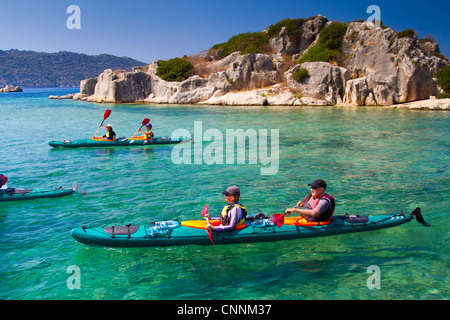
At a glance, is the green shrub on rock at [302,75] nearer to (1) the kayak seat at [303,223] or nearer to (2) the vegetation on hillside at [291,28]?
(2) the vegetation on hillside at [291,28]

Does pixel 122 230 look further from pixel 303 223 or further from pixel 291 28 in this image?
pixel 291 28

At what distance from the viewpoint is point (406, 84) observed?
118ft

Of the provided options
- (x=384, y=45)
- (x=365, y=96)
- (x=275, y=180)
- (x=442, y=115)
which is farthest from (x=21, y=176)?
(x=384, y=45)

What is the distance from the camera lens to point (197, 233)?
7.00 meters

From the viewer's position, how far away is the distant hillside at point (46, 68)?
554 ft

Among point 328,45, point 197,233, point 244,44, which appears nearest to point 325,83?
point 328,45

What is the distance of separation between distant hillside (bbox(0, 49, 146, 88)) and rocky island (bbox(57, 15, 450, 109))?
430 feet

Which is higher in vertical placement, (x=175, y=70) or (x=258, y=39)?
(x=258, y=39)

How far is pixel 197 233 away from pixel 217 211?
6.48ft

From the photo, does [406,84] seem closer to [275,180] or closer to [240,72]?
[240,72]

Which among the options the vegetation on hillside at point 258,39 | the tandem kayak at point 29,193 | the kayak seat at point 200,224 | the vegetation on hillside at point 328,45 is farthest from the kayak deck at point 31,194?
the vegetation on hillside at point 258,39

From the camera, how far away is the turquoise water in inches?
227

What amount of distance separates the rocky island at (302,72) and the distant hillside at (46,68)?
131 m

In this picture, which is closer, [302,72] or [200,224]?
[200,224]
